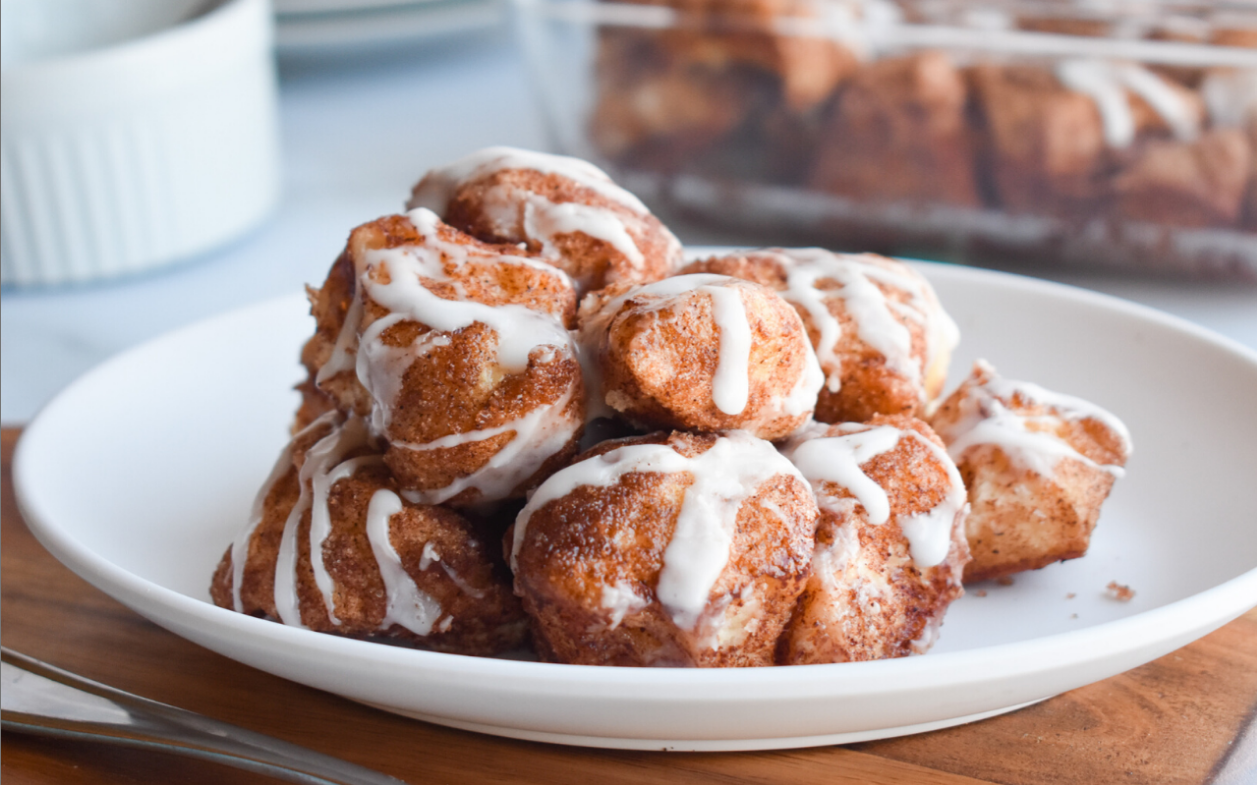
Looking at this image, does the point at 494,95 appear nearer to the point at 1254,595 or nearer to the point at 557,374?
the point at 557,374

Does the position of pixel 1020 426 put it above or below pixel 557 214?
below

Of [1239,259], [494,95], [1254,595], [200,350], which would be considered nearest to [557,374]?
[1254,595]

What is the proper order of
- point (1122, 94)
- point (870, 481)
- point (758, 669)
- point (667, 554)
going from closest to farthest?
point (758, 669) → point (667, 554) → point (870, 481) → point (1122, 94)

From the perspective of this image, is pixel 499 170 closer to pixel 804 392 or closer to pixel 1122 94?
pixel 804 392

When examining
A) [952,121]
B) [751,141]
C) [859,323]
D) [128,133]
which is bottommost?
[128,133]

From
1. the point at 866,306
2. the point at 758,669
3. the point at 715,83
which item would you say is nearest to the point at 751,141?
the point at 715,83

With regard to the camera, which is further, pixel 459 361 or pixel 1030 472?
pixel 1030 472

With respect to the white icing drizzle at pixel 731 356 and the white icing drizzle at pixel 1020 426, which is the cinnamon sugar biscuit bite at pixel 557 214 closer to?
the white icing drizzle at pixel 731 356
